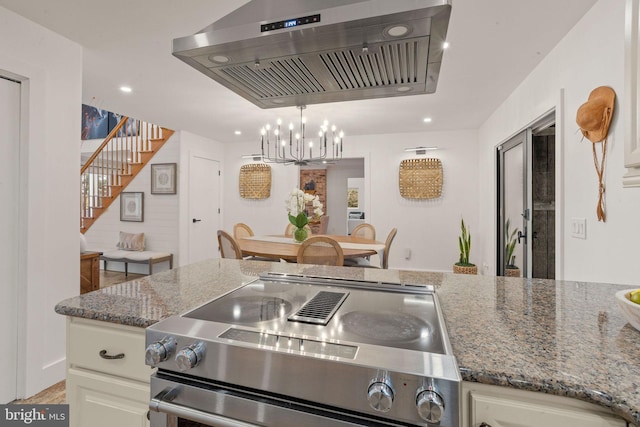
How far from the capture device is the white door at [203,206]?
16.9 feet

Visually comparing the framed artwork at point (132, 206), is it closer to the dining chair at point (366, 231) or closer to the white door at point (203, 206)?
the white door at point (203, 206)

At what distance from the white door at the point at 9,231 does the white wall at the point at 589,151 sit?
134 inches

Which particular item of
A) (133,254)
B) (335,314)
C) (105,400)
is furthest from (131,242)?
(335,314)

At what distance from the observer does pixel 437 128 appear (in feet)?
15.5

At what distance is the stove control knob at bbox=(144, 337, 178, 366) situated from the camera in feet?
2.51

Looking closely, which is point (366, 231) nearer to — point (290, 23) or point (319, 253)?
point (319, 253)

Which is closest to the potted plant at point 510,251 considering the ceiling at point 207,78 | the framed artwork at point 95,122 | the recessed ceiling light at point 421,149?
the ceiling at point 207,78

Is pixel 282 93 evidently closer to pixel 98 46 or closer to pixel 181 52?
pixel 181 52

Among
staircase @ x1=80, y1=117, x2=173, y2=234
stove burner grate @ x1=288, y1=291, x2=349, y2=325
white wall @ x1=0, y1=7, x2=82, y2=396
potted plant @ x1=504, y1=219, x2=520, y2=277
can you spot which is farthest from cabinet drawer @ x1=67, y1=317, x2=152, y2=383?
staircase @ x1=80, y1=117, x2=173, y2=234

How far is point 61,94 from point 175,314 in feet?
6.99

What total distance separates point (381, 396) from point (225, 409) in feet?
1.33

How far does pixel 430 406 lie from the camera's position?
58cm

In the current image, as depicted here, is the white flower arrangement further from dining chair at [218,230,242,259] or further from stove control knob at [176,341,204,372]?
stove control knob at [176,341,204,372]

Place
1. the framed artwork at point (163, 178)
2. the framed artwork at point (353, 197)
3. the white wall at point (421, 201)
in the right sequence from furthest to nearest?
the framed artwork at point (353, 197), the framed artwork at point (163, 178), the white wall at point (421, 201)
